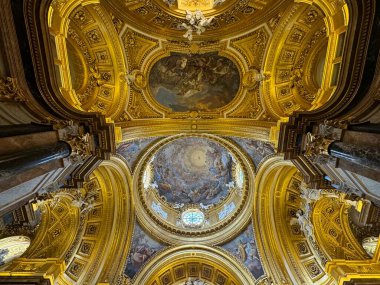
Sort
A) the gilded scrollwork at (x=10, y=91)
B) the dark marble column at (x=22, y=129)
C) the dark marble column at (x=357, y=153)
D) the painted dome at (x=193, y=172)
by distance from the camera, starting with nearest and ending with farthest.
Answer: the dark marble column at (x=357, y=153) → the dark marble column at (x=22, y=129) → the gilded scrollwork at (x=10, y=91) → the painted dome at (x=193, y=172)

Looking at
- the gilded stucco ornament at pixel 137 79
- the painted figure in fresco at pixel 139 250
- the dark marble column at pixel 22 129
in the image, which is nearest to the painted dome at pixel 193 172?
the painted figure in fresco at pixel 139 250

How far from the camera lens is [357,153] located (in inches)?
254

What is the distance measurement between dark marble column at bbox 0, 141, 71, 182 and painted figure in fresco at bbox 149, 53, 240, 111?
6.15 meters

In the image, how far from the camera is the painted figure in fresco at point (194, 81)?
12.5 metres

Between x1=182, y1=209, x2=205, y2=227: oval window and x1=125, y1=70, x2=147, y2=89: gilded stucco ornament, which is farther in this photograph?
x1=182, y1=209, x2=205, y2=227: oval window

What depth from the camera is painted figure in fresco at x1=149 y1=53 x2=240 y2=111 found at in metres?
12.5

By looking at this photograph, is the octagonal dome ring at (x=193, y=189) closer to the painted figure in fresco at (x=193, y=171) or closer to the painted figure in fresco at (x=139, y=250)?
the painted figure in fresco at (x=193, y=171)

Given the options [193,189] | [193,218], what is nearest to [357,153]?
[193,218]

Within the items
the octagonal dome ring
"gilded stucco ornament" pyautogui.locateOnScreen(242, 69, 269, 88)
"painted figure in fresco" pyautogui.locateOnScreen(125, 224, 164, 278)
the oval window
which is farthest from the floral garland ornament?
the oval window

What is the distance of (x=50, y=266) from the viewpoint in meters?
11.3

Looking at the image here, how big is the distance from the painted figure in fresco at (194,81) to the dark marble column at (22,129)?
6.10 metres

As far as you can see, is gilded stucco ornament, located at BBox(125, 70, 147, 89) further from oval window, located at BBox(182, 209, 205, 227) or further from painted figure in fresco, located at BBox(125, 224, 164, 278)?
oval window, located at BBox(182, 209, 205, 227)

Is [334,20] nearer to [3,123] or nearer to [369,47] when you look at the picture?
[369,47]

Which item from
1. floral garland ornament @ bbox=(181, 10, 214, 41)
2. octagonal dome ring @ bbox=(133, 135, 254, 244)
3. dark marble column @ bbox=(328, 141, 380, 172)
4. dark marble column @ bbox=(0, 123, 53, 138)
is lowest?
octagonal dome ring @ bbox=(133, 135, 254, 244)
